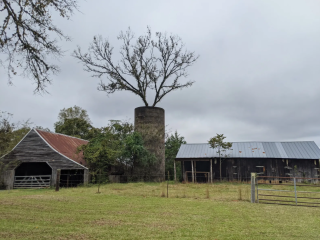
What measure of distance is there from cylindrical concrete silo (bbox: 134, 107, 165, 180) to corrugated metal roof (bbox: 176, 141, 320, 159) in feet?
8.66

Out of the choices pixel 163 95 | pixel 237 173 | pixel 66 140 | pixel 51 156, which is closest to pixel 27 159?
pixel 51 156

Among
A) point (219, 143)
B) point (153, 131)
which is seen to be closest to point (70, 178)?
point (153, 131)

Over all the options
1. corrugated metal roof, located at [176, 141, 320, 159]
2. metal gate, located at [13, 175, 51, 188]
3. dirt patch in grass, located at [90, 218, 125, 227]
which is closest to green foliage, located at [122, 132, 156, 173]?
corrugated metal roof, located at [176, 141, 320, 159]

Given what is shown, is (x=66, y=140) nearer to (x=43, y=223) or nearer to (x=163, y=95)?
(x=163, y=95)

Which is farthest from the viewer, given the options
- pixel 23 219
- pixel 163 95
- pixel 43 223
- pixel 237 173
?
pixel 163 95

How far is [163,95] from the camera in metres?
32.1

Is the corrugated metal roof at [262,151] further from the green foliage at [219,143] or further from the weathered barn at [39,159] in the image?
the weathered barn at [39,159]

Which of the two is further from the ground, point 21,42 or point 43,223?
point 21,42

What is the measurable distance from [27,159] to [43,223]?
1862cm

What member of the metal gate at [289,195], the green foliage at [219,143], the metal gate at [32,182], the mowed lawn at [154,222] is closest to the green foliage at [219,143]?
the green foliage at [219,143]

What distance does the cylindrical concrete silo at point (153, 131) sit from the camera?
29422mm

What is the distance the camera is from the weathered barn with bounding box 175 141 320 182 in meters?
26.3

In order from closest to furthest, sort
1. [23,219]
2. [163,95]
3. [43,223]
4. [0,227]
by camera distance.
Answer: [0,227]
[43,223]
[23,219]
[163,95]

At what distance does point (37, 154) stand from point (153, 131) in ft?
38.2
